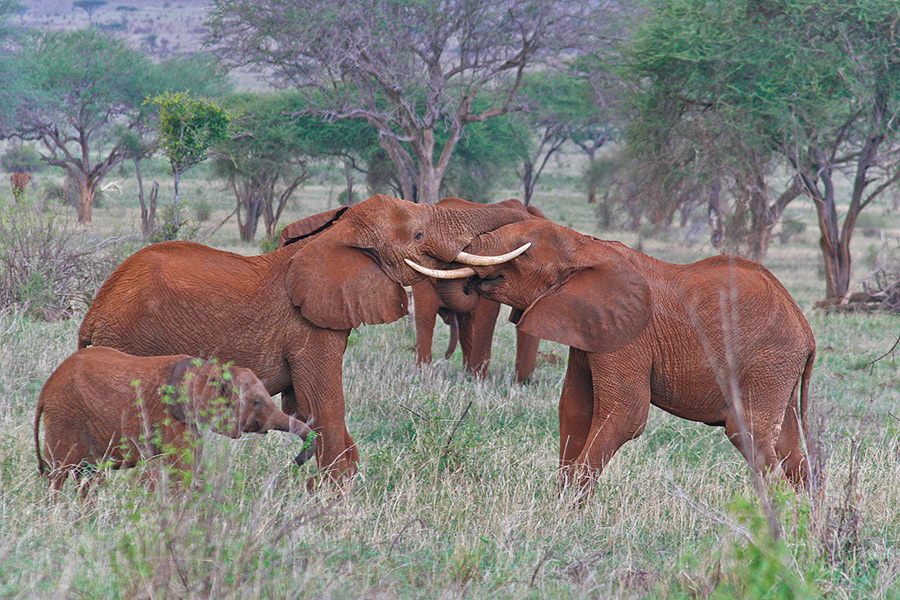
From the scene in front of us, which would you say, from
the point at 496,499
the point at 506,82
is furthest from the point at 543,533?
the point at 506,82

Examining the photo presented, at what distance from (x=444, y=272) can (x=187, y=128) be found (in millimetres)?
10878

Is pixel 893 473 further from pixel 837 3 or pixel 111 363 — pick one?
pixel 837 3

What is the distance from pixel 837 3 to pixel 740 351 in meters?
11.5

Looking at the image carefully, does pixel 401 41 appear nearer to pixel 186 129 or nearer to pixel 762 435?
pixel 186 129

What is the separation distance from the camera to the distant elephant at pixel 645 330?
489cm

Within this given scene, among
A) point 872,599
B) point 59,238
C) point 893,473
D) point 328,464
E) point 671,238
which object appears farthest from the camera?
point 671,238

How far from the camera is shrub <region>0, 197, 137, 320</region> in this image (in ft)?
32.0

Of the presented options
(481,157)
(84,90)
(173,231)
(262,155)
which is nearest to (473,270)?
(173,231)

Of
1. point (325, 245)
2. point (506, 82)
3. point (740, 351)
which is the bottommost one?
point (740, 351)

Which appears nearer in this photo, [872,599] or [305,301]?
[872,599]

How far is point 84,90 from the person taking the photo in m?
30.2

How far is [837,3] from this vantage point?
14.4 meters

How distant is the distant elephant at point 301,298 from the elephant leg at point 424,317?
15.6ft

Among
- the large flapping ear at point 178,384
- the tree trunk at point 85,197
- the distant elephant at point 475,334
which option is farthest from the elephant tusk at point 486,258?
the tree trunk at point 85,197
